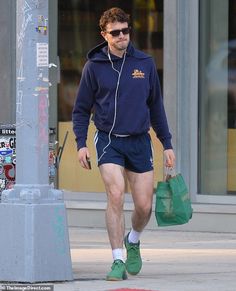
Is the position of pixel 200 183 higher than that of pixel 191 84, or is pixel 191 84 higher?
pixel 191 84

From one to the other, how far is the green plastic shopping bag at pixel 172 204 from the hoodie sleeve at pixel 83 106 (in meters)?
0.77

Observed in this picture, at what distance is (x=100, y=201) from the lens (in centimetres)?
1278

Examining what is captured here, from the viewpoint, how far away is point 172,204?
8820 mm

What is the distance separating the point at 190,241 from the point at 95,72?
3.50 metres

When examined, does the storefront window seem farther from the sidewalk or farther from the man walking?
the man walking

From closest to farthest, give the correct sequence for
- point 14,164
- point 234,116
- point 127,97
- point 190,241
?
point 127,97, point 14,164, point 190,241, point 234,116

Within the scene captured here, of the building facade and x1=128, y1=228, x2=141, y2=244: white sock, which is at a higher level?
the building facade

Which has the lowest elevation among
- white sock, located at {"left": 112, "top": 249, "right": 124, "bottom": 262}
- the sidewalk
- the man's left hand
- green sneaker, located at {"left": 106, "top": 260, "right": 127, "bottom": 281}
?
the sidewalk

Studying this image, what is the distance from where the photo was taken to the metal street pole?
27.0ft

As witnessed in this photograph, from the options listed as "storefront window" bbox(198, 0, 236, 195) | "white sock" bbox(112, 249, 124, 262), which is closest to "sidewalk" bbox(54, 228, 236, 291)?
"white sock" bbox(112, 249, 124, 262)

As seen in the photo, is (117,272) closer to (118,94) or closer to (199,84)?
(118,94)

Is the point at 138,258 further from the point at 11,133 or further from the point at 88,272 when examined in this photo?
the point at 11,133

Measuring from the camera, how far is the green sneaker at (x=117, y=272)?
8.45 meters

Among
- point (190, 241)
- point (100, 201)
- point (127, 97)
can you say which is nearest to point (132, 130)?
point (127, 97)
